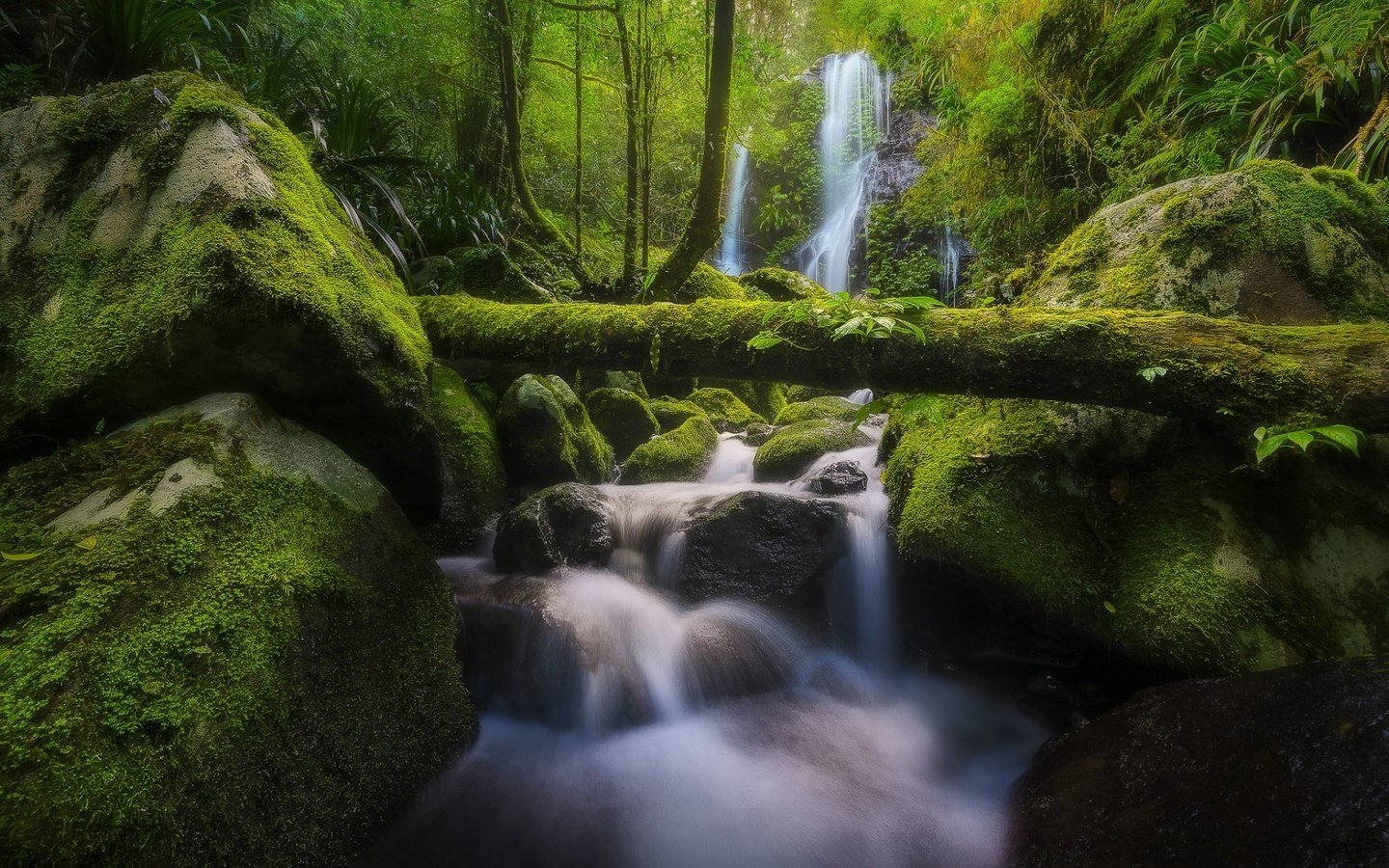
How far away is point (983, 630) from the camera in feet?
10.5

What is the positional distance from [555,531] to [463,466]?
0.97 metres

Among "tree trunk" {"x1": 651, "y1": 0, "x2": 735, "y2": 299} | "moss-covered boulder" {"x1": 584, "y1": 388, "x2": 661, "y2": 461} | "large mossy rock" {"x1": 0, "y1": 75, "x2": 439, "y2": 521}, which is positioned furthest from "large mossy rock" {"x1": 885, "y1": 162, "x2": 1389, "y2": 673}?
"moss-covered boulder" {"x1": 584, "y1": 388, "x2": 661, "y2": 461}

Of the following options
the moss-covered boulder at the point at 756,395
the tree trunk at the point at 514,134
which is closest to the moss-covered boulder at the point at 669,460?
the tree trunk at the point at 514,134

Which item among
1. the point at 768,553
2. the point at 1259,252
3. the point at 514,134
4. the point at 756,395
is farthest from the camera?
the point at 756,395

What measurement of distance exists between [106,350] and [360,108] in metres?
4.19

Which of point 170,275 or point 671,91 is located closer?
point 170,275

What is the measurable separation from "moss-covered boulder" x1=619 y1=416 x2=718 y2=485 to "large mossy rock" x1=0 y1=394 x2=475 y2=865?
3081mm

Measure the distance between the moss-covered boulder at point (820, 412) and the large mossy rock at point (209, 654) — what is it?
190 inches

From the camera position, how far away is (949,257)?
9.90 meters

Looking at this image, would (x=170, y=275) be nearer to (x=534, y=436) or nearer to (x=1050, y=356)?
(x=534, y=436)

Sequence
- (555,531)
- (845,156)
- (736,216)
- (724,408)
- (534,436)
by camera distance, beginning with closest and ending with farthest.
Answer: (555,531) < (534,436) < (724,408) < (845,156) < (736,216)

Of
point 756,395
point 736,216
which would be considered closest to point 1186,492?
point 756,395

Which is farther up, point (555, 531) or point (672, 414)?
point (672, 414)

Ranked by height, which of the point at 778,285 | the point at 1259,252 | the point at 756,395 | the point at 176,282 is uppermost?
the point at 778,285
